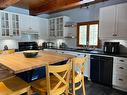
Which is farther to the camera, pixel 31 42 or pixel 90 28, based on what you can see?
pixel 31 42

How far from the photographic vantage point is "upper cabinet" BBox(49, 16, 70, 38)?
509 centimetres

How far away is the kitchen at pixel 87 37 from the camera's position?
320 centimetres

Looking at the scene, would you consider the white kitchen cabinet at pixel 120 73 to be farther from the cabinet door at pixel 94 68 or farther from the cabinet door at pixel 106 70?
the cabinet door at pixel 94 68

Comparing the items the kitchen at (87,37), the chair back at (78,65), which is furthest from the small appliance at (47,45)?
the chair back at (78,65)

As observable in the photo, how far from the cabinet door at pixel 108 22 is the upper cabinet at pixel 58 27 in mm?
1787

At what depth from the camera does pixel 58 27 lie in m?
5.31

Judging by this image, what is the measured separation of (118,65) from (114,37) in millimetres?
866

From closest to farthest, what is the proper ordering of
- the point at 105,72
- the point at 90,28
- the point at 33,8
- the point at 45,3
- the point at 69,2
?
1. the point at 105,72
2. the point at 69,2
3. the point at 45,3
4. the point at 90,28
5. the point at 33,8

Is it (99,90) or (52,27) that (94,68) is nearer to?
(99,90)

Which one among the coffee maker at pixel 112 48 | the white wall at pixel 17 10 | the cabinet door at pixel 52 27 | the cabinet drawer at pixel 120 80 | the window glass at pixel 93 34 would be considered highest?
the white wall at pixel 17 10

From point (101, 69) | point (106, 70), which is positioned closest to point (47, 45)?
point (101, 69)

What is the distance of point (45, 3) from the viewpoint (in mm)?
4203

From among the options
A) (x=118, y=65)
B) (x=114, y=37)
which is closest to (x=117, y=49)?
(x=114, y=37)

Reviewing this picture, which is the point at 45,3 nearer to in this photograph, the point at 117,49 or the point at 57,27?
the point at 57,27
